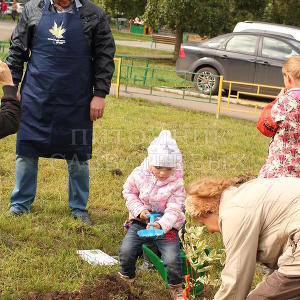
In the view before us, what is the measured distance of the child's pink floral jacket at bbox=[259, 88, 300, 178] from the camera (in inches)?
179

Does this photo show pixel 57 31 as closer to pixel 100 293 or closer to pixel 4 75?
pixel 4 75

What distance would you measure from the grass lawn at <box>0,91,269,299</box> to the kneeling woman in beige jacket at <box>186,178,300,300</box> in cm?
134

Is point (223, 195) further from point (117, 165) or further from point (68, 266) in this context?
point (117, 165)

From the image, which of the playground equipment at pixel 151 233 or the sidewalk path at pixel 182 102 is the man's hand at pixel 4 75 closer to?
the playground equipment at pixel 151 233

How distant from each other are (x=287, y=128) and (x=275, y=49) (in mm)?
10520

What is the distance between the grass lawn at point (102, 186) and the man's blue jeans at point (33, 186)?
0.12 metres

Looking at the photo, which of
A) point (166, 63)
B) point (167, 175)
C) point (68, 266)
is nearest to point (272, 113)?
point (167, 175)

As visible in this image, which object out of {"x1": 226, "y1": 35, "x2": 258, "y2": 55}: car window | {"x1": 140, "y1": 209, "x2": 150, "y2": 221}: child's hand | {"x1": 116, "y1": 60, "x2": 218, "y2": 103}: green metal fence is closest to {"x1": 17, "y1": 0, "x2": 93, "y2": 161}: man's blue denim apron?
{"x1": 140, "y1": 209, "x2": 150, "y2": 221}: child's hand

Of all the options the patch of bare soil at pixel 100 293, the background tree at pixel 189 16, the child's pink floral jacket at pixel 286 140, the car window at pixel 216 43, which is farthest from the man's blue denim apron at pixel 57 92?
the background tree at pixel 189 16

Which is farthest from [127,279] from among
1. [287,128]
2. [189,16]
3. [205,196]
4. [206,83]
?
[189,16]

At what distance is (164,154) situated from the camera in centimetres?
471

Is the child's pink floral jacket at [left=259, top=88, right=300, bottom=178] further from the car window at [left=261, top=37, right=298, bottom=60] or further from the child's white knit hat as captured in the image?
the car window at [left=261, top=37, right=298, bottom=60]

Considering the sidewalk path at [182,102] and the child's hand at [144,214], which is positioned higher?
the child's hand at [144,214]

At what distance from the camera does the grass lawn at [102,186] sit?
4520 mm
